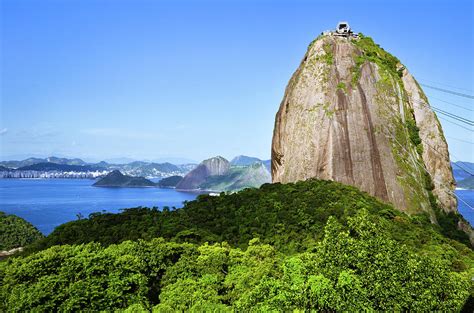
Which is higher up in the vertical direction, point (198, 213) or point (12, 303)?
point (198, 213)

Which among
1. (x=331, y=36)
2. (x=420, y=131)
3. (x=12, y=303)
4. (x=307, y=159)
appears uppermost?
(x=331, y=36)

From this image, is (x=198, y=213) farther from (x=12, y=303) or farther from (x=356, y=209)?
(x=12, y=303)

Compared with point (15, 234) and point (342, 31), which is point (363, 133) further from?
point (15, 234)

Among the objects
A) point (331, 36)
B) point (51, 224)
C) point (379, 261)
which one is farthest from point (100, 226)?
point (51, 224)

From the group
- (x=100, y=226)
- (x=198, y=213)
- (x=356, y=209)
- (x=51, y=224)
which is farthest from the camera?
(x=51, y=224)

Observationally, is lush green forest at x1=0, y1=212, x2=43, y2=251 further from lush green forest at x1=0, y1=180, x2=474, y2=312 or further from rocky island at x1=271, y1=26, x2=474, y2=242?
rocky island at x1=271, y1=26, x2=474, y2=242

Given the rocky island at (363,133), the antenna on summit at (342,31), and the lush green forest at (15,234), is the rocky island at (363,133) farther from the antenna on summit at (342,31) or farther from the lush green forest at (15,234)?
the lush green forest at (15,234)
